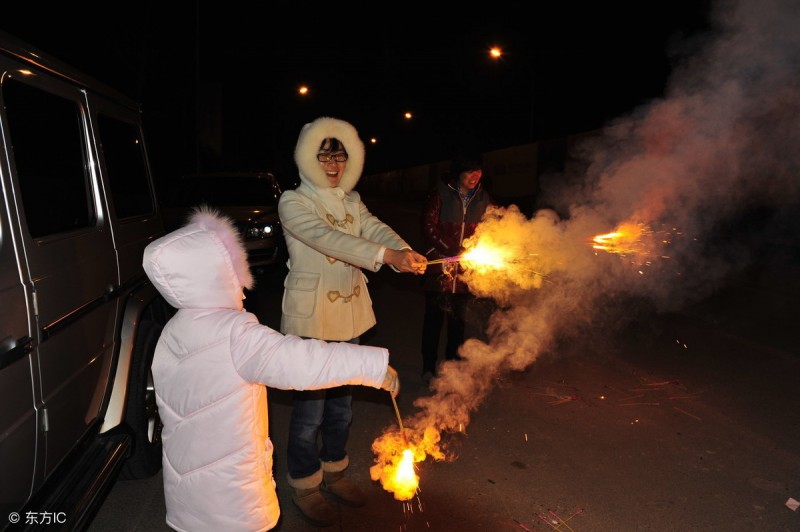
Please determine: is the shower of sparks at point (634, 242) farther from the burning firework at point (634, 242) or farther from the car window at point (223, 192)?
the car window at point (223, 192)

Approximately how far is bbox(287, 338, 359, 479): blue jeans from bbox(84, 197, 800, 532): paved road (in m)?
0.33

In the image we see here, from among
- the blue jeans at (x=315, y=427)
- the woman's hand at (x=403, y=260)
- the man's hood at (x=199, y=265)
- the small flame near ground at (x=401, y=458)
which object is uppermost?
the man's hood at (x=199, y=265)

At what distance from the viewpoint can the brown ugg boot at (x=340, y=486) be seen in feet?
11.8

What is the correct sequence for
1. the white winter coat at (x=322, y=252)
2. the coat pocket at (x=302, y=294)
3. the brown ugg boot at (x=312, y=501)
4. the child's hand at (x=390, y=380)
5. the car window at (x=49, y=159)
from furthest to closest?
the brown ugg boot at (x=312, y=501), the coat pocket at (x=302, y=294), the white winter coat at (x=322, y=252), the car window at (x=49, y=159), the child's hand at (x=390, y=380)

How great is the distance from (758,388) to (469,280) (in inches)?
116

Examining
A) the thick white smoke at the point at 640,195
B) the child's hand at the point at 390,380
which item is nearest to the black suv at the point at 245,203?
the thick white smoke at the point at 640,195

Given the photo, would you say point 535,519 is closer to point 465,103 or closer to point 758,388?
point 758,388

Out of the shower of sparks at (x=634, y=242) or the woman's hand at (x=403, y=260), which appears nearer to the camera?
the woman's hand at (x=403, y=260)

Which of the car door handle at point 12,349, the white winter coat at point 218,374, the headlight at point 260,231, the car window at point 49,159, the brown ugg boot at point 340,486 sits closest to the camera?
the car door handle at point 12,349

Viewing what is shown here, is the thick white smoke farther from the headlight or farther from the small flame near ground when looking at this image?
the headlight

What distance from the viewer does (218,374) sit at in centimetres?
228

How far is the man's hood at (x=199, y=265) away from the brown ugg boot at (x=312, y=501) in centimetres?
156

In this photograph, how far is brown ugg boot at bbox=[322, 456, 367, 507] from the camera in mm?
3598

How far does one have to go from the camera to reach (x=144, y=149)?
4.56 metres
